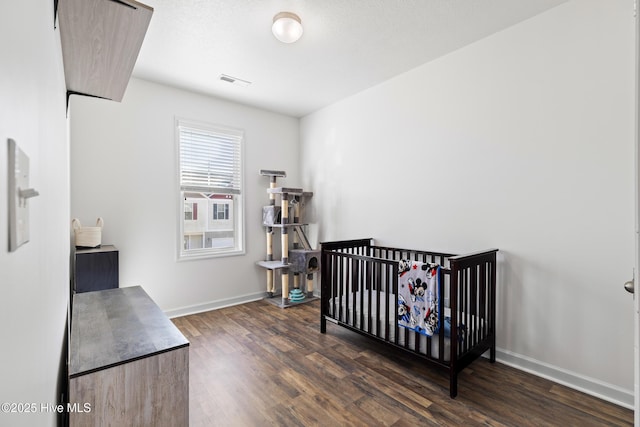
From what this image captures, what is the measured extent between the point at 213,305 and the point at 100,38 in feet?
10.1

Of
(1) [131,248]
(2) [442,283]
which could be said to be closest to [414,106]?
(2) [442,283]

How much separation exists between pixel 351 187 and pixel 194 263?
208 centimetres

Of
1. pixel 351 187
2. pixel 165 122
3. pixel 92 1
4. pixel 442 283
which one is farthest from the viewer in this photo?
pixel 351 187

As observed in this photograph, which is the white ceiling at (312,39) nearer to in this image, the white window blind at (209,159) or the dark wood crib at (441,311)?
the white window blind at (209,159)

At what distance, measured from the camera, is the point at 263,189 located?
13.5ft

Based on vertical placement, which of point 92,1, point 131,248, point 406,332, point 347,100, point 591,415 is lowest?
point 591,415

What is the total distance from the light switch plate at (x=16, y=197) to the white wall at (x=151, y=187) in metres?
2.94

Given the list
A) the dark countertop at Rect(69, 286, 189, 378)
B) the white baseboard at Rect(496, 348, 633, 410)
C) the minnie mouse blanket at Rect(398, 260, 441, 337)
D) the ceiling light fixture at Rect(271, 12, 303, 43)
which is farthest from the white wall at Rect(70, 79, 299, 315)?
the white baseboard at Rect(496, 348, 633, 410)

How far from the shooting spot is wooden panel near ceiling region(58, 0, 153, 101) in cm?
99

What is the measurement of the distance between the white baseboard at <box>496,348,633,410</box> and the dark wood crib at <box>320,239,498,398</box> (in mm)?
126

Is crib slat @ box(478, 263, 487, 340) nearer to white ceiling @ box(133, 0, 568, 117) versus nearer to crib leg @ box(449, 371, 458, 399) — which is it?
crib leg @ box(449, 371, 458, 399)

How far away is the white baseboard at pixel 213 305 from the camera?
3363 millimetres

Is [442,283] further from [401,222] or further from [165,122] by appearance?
[165,122]

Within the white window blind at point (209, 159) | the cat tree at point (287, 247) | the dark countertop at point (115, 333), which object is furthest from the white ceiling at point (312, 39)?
the dark countertop at point (115, 333)
